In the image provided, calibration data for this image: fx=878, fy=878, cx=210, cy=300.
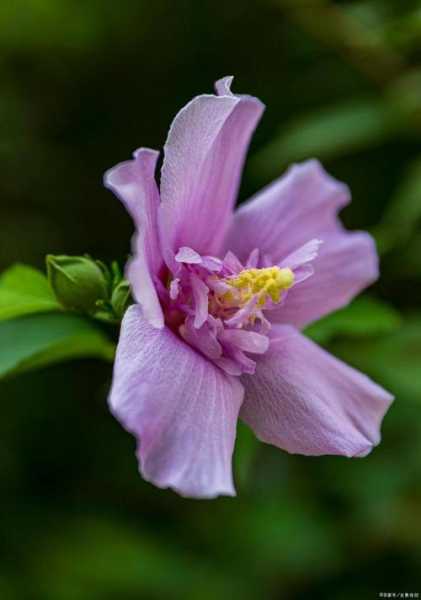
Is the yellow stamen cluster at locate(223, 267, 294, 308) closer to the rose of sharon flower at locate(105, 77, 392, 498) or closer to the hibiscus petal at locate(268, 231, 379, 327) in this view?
the rose of sharon flower at locate(105, 77, 392, 498)

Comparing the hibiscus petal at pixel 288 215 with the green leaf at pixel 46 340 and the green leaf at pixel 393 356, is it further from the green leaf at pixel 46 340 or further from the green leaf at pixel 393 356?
the green leaf at pixel 393 356

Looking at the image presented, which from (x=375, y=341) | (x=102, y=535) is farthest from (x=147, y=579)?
(x=375, y=341)

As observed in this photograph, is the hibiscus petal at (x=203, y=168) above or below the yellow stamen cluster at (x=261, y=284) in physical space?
above

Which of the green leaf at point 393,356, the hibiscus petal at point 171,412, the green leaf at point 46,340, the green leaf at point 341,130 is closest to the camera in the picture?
the hibiscus petal at point 171,412

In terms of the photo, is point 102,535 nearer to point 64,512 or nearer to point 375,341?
point 64,512

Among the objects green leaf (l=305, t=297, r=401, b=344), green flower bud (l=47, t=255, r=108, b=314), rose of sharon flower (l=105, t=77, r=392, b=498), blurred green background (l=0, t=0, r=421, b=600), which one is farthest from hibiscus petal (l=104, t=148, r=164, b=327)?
blurred green background (l=0, t=0, r=421, b=600)

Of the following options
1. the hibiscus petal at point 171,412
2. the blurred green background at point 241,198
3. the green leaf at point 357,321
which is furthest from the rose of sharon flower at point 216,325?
the blurred green background at point 241,198
